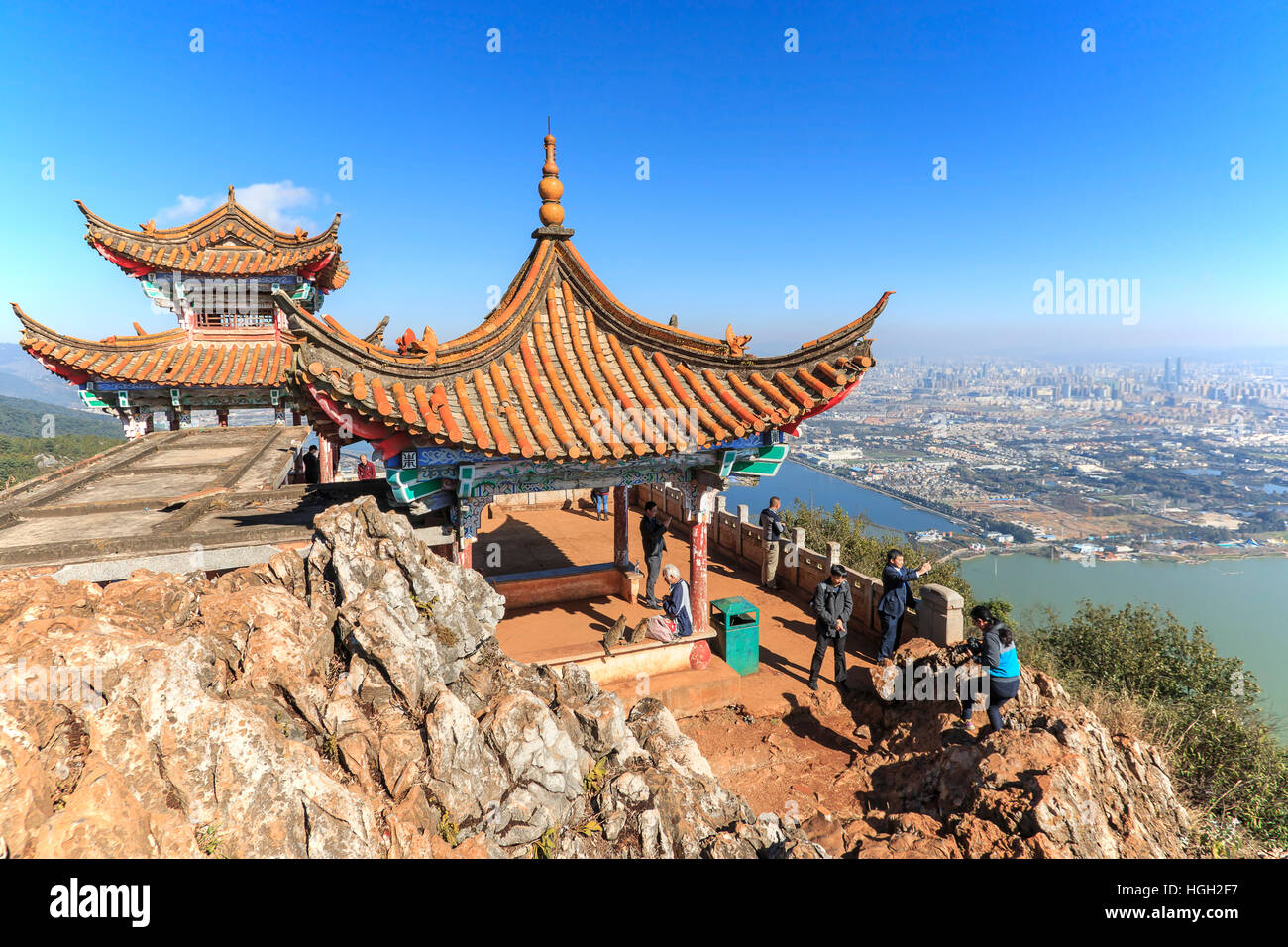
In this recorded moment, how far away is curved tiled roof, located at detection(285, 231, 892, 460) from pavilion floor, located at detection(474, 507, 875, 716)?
3555mm

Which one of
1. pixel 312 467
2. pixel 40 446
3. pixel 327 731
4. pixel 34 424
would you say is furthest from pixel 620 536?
pixel 34 424

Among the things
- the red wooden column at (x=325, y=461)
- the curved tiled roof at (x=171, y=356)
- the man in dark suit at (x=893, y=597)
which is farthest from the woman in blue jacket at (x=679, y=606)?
the red wooden column at (x=325, y=461)

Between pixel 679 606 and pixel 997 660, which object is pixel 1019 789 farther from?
pixel 679 606

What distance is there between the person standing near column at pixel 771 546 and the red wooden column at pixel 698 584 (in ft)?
13.3

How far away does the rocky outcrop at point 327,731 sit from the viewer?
3459mm

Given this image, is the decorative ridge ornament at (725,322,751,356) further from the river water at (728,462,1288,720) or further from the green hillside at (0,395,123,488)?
the river water at (728,462,1288,720)

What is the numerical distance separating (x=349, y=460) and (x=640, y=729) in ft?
92.0

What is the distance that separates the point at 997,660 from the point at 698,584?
4343 mm

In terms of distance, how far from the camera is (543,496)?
22094 millimetres

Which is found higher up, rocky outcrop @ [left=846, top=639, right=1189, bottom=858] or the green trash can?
the green trash can

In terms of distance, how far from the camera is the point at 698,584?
10312mm

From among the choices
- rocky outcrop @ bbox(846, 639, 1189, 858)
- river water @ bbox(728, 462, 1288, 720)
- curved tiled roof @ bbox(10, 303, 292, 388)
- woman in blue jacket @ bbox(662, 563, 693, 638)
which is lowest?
river water @ bbox(728, 462, 1288, 720)

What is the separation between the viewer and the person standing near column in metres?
14.1

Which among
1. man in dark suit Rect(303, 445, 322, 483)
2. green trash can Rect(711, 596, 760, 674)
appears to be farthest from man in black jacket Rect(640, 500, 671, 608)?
man in dark suit Rect(303, 445, 322, 483)
